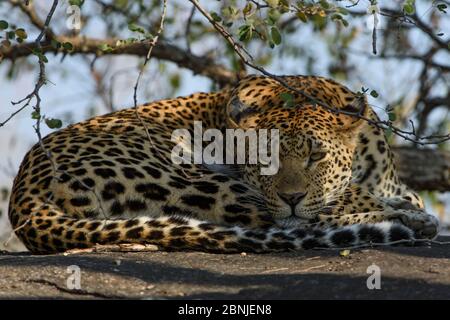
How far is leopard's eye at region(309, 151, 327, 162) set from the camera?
25.5 ft

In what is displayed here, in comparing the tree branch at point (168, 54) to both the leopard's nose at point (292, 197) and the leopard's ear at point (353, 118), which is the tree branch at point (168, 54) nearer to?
the leopard's ear at point (353, 118)

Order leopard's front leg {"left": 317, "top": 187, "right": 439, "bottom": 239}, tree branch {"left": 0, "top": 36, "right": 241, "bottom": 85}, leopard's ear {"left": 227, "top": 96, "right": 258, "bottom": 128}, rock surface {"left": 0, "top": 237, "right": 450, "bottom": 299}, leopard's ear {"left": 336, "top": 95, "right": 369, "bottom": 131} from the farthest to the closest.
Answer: tree branch {"left": 0, "top": 36, "right": 241, "bottom": 85}, leopard's ear {"left": 227, "top": 96, "right": 258, "bottom": 128}, leopard's ear {"left": 336, "top": 95, "right": 369, "bottom": 131}, leopard's front leg {"left": 317, "top": 187, "right": 439, "bottom": 239}, rock surface {"left": 0, "top": 237, "right": 450, "bottom": 299}

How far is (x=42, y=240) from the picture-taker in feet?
23.2

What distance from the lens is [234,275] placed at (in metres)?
6.24

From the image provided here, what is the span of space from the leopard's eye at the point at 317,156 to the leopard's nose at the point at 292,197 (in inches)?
14.0

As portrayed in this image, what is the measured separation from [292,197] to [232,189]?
411 mm

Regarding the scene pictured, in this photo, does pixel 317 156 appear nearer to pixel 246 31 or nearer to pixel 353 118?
pixel 353 118

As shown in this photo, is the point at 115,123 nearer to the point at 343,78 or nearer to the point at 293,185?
the point at 293,185

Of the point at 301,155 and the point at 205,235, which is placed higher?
the point at 301,155

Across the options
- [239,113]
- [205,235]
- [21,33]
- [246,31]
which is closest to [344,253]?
[205,235]

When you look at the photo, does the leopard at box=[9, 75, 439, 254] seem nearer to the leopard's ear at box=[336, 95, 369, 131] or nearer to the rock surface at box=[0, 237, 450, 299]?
the leopard's ear at box=[336, 95, 369, 131]

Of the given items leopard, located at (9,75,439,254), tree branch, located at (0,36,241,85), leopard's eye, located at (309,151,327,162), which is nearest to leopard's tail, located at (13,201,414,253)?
leopard, located at (9,75,439,254)

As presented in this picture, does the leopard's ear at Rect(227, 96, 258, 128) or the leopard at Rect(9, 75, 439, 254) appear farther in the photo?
the leopard's ear at Rect(227, 96, 258, 128)
